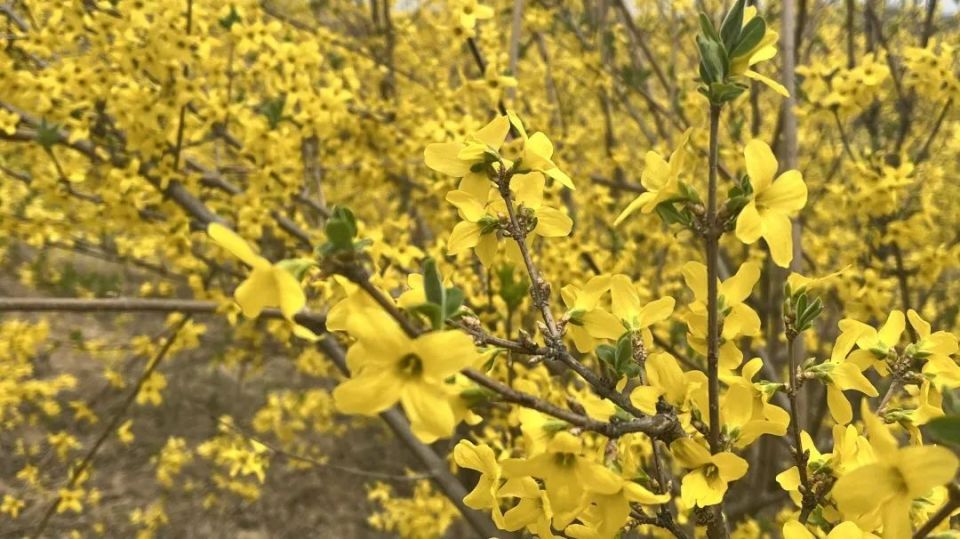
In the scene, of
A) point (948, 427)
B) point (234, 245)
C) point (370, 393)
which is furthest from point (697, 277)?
point (234, 245)

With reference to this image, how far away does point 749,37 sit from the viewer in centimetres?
100

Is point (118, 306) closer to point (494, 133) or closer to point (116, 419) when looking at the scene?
point (116, 419)

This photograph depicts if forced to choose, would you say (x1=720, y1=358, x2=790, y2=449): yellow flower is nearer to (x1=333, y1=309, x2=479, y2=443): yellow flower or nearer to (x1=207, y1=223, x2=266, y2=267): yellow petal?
(x1=333, y1=309, x2=479, y2=443): yellow flower

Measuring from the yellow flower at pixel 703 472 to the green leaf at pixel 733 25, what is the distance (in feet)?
1.91

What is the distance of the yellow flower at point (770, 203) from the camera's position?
1.01 m

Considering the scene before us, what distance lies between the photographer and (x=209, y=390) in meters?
7.98

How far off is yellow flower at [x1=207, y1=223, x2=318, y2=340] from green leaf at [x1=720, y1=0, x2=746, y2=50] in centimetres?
71

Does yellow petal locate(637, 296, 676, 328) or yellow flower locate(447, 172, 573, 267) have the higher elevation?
yellow flower locate(447, 172, 573, 267)

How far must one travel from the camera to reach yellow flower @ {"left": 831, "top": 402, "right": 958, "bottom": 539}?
75 centimetres

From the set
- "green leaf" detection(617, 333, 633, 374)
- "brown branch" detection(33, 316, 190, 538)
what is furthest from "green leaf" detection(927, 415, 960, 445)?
"brown branch" detection(33, 316, 190, 538)

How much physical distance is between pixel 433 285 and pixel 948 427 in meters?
0.57

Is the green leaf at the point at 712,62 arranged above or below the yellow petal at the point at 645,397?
above

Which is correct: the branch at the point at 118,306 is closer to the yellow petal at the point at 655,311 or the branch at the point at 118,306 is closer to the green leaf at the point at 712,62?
the yellow petal at the point at 655,311

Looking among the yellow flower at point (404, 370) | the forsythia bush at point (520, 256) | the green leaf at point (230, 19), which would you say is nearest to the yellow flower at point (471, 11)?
the forsythia bush at point (520, 256)
